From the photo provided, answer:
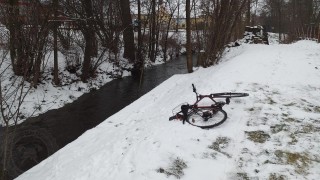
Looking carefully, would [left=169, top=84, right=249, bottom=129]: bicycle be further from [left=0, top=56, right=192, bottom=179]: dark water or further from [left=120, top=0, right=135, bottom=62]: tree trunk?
[left=120, top=0, right=135, bottom=62]: tree trunk

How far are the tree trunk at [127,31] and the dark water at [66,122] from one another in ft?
17.3

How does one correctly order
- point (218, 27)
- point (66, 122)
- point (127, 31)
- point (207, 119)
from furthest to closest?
point (127, 31) → point (218, 27) → point (66, 122) → point (207, 119)

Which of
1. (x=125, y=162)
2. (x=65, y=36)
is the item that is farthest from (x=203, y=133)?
(x=65, y=36)

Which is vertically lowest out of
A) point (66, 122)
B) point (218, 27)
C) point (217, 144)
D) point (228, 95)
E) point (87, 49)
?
point (66, 122)

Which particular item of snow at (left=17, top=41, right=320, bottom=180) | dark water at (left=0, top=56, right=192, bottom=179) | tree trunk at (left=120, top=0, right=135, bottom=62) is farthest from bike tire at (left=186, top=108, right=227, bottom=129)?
tree trunk at (left=120, top=0, right=135, bottom=62)

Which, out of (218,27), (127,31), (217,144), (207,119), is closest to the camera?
(217,144)

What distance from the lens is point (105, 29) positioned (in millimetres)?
23516

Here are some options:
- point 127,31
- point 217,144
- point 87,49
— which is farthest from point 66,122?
point 127,31

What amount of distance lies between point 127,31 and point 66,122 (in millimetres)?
13682

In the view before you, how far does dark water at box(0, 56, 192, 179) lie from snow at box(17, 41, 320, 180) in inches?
78.2

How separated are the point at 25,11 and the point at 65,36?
212 inches

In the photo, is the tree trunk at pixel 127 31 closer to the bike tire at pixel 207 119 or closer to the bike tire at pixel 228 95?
the bike tire at pixel 228 95

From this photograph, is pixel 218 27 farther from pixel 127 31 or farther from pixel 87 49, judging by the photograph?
pixel 127 31

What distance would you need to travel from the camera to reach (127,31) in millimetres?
25328
